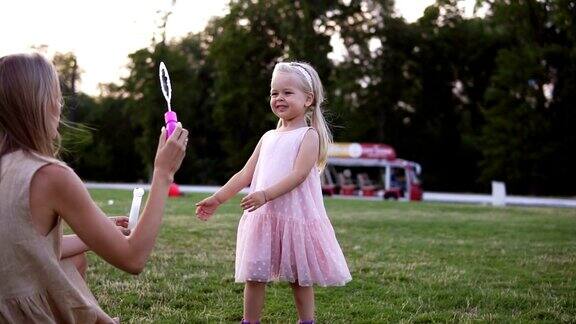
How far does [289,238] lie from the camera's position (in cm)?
391

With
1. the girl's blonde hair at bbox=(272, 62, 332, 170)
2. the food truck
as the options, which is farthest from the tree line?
the girl's blonde hair at bbox=(272, 62, 332, 170)

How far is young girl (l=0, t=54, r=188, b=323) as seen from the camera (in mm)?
2109

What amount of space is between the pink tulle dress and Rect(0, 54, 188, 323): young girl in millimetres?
1728

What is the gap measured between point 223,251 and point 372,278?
2.20 meters

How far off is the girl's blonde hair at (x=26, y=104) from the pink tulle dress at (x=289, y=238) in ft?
6.11

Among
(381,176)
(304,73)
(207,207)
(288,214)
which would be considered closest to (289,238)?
(288,214)

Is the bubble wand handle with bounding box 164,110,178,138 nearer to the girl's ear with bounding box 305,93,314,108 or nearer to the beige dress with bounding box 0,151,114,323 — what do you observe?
the beige dress with bounding box 0,151,114,323

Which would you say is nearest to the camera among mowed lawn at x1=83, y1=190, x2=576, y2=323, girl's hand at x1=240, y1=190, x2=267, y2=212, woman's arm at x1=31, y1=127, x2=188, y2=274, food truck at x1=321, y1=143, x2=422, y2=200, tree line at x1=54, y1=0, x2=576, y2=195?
woman's arm at x1=31, y1=127, x2=188, y2=274

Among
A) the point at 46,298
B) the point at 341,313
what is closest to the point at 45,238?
the point at 46,298

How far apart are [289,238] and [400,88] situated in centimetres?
3989

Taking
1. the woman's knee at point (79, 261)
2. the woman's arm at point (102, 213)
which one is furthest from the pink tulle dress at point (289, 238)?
the woman's arm at point (102, 213)

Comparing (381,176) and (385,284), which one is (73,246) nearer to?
(385,284)

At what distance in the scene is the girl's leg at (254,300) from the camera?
3.93 meters

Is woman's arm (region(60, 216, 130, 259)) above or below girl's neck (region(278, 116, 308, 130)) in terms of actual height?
below
